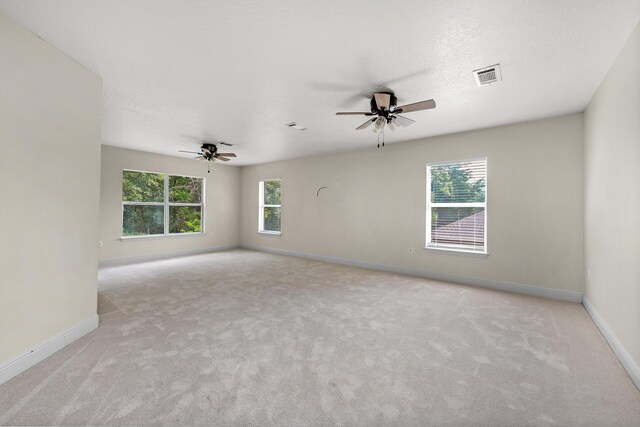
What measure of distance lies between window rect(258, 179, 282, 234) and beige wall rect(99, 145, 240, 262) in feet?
2.92

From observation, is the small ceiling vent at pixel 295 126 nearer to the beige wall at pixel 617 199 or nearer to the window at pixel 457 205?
the window at pixel 457 205

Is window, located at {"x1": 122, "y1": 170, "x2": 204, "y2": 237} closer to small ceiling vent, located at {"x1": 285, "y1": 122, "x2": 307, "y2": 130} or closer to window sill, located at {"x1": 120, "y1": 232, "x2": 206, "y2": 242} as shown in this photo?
window sill, located at {"x1": 120, "y1": 232, "x2": 206, "y2": 242}

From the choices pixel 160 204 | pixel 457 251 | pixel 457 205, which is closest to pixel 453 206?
pixel 457 205

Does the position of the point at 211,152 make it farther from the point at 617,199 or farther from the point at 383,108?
the point at 617,199

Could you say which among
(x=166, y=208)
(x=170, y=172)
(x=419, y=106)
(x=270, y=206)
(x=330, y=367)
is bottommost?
(x=330, y=367)

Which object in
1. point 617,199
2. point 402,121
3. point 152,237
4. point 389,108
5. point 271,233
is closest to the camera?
point 617,199

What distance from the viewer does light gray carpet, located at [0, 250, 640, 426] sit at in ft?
5.34

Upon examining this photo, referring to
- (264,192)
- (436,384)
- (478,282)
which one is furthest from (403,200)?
(264,192)

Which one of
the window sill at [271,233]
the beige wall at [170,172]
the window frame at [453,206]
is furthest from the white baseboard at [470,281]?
the beige wall at [170,172]

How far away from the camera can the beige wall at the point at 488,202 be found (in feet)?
12.3

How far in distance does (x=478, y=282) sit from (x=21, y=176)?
17.9ft

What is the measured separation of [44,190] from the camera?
220cm

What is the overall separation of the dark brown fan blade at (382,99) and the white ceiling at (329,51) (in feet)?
0.38

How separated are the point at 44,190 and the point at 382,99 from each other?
10.3 feet
